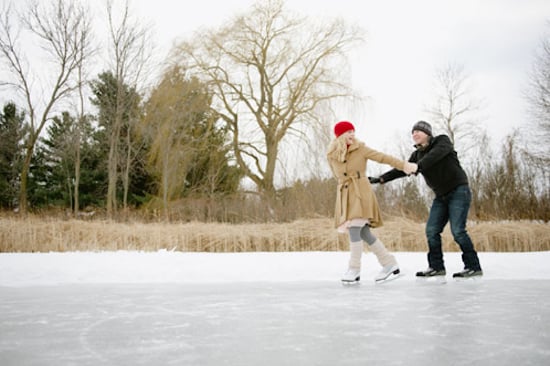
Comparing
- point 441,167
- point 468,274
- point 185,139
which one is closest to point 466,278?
point 468,274

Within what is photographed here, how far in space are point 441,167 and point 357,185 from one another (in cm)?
74

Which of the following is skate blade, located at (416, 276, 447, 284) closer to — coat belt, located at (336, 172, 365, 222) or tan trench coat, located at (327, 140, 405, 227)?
tan trench coat, located at (327, 140, 405, 227)

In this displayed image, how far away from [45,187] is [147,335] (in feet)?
79.1

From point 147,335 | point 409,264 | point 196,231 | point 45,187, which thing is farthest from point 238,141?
point 45,187

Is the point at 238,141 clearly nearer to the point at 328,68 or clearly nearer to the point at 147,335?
the point at 328,68

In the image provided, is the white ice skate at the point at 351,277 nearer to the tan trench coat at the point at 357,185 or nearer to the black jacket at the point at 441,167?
the tan trench coat at the point at 357,185

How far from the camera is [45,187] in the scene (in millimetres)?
23453

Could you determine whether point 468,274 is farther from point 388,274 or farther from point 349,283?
point 349,283

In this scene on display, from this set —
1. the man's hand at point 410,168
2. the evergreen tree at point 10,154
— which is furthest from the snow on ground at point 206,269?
the evergreen tree at point 10,154

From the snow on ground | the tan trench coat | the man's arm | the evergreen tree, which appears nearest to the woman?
the tan trench coat

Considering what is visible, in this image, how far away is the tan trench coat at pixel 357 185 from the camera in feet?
11.7

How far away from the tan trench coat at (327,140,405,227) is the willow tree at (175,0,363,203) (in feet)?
31.1

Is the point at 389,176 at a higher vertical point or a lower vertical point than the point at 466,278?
higher

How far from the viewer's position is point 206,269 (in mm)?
4367
